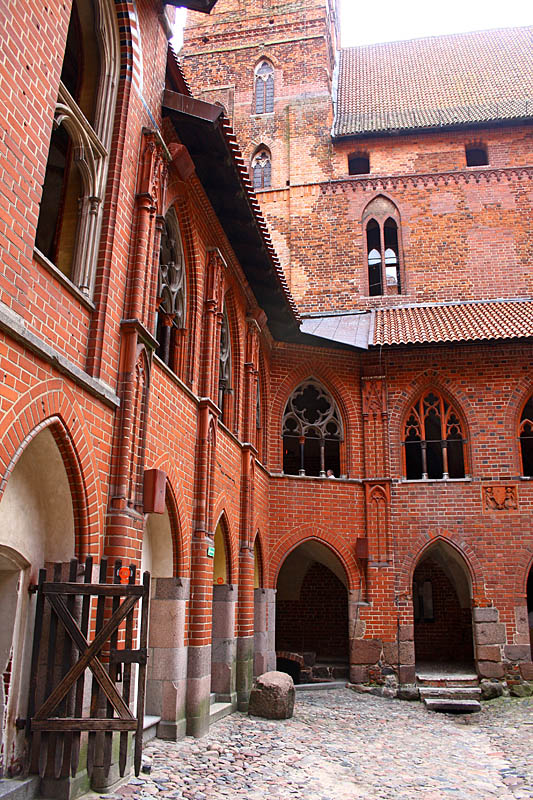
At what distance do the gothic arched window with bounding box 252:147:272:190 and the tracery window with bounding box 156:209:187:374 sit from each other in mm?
11786

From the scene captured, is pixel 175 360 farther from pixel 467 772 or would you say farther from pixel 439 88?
pixel 439 88

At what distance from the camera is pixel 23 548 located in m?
5.68

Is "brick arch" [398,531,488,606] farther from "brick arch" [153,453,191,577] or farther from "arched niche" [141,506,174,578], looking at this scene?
"arched niche" [141,506,174,578]

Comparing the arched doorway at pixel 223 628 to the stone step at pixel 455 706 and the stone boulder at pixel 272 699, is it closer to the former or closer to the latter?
the stone boulder at pixel 272 699

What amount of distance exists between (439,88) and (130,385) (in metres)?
19.0

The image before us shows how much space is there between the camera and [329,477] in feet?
48.6

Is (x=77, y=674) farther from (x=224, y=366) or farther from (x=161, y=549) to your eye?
(x=224, y=366)

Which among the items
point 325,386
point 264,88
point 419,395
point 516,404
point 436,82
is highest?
point 436,82

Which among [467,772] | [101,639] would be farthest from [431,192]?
[101,639]

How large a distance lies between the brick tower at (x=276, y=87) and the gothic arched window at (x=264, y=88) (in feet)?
0.10

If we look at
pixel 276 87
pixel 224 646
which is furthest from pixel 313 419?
pixel 276 87

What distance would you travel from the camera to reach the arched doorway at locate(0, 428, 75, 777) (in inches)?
213

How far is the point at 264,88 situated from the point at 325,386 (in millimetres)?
11106

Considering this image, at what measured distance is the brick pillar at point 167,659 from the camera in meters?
8.24
